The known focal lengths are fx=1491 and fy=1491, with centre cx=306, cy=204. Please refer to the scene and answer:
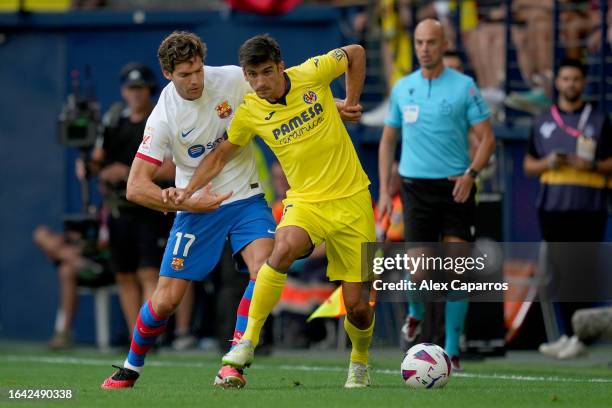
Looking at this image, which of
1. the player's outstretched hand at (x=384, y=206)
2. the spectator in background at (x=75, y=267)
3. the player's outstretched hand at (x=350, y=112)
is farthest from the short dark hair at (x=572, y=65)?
the spectator in background at (x=75, y=267)

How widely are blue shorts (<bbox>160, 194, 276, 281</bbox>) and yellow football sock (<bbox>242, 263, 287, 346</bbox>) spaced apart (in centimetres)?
63

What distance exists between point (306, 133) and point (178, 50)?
3.11 ft

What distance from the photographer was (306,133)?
9.24 m

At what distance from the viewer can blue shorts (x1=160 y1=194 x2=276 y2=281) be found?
9.60 m

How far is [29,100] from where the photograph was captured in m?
17.6

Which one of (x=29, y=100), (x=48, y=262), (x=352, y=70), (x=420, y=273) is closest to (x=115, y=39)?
(x=29, y=100)

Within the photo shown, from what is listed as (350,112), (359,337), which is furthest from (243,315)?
(350,112)

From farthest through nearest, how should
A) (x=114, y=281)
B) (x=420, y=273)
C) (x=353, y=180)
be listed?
1. (x=114, y=281)
2. (x=420, y=273)
3. (x=353, y=180)

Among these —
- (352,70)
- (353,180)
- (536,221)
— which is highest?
(352,70)

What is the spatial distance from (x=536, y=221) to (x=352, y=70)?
6222 millimetres

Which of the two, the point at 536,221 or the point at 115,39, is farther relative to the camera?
the point at 115,39

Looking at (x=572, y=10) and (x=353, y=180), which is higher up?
(x=572, y=10)

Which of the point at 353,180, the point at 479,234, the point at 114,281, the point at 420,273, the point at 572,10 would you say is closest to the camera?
the point at 353,180

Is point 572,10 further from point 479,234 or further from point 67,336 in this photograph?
point 67,336
